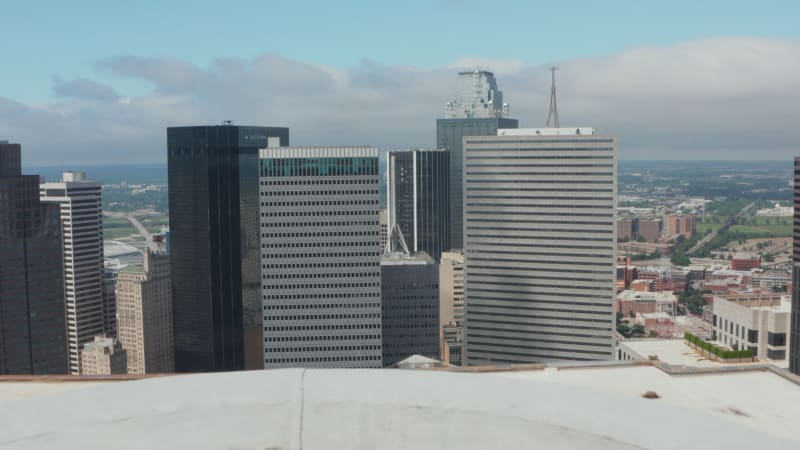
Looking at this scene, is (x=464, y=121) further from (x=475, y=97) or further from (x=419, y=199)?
(x=419, y=199)

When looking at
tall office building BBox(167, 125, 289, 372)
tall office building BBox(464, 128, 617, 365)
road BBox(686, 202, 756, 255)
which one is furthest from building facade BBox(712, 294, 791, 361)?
road BBox(686, 202, 756, 255)

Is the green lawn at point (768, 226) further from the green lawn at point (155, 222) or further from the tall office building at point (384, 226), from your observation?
the green lawn at point (155, 222)

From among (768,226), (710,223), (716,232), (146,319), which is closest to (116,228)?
(146,319)

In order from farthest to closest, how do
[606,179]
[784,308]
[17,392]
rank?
1. [606,179]
2. [784,308]
3. [17,392]

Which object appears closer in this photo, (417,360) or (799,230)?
(417,360)

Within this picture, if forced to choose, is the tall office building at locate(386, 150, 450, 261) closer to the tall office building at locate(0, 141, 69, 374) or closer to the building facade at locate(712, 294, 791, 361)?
the tall office building at locate(0, 141, 69, 374)

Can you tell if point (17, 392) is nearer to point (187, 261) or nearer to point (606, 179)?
point (606, 179)

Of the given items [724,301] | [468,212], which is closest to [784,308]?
[724,301]

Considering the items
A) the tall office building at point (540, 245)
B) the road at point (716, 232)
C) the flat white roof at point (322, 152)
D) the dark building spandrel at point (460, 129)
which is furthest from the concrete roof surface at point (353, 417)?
the road at point (716, 232)
